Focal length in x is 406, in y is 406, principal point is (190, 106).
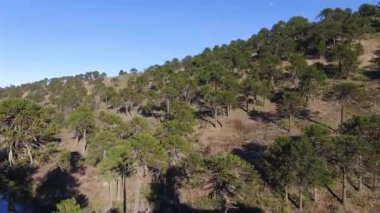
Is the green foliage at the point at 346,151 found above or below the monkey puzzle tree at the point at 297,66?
below

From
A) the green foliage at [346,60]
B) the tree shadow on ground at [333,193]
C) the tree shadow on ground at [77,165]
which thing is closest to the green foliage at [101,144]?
the tree shadow on ground at [77,165]

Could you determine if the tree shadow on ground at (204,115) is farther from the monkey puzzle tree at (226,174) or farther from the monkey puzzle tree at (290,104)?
the monkey puzzle tree at (226,174)

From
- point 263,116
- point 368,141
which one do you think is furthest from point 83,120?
point 368,141

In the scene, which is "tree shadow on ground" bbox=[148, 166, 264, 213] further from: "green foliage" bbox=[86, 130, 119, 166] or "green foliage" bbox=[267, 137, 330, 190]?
"green foliage" bbox=[86, 130, 119, 166]

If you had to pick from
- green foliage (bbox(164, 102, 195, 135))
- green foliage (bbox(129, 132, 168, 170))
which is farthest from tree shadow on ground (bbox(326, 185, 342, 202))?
green foliage (bbox(129, 132, 168, 170))

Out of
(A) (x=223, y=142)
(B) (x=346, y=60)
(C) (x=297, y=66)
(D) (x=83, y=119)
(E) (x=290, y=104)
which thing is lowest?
(A) (x=223, y=142)

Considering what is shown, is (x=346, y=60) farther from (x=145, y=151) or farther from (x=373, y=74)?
(x=145, y=151)

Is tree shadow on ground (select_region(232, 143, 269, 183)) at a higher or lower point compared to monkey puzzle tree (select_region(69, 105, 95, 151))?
lower
